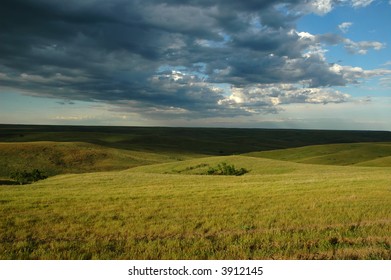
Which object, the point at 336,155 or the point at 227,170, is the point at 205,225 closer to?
the point at 227,170

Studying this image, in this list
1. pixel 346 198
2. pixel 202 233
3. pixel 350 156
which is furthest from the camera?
pixel 350 156

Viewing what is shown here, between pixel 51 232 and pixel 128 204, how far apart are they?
277 inches

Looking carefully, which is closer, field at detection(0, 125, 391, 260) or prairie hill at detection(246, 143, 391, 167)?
field at detection(0, 125, 391, 260)

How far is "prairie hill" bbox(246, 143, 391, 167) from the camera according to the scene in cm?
10656

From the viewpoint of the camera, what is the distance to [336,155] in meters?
116

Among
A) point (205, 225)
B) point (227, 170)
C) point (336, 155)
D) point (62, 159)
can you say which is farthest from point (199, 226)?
point (336, 155)

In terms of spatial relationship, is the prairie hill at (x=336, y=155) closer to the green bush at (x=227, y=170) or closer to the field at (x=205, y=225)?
the green bush at (x=227, y=170)

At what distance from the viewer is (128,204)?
68.3 feet

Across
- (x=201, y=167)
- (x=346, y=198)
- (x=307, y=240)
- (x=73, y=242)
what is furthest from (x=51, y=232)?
(x=201, y=167)

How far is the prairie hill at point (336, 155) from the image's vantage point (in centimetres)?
10656

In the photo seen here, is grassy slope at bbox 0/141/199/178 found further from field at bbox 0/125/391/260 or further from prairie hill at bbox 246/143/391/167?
field at bbox 0/125/391/260

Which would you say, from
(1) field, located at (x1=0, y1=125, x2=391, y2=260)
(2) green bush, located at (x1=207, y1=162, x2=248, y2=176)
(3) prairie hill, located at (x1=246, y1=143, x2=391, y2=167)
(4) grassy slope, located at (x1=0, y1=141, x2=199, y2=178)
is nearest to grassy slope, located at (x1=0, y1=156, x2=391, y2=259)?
(1) field, located at (x1=0, y1=125, x2=391, y2=260)

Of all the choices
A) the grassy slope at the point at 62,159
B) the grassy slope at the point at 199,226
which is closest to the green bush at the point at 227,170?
the grassy slope at the point at 62,159

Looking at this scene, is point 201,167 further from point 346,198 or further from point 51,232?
point 51,232
